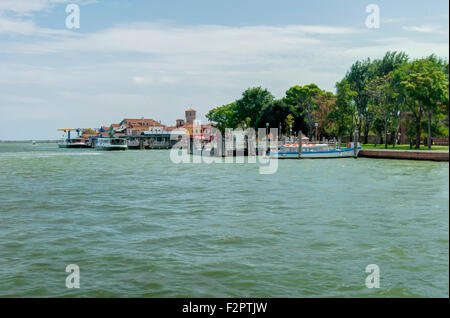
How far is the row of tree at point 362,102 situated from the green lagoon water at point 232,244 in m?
29.1

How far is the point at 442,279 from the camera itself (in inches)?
330

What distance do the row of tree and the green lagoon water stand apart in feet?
95.3

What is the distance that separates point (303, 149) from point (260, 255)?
45.0 meters

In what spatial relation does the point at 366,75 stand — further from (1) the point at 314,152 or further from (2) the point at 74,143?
(2) the point at 74,143

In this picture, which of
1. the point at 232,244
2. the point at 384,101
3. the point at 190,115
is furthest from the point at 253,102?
the point at 232,244

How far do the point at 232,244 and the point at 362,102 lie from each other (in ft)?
212

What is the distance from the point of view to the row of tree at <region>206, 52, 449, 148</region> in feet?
160

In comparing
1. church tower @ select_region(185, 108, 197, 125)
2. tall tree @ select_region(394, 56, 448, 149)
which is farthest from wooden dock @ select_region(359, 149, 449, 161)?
church tower @ select_region(185, 108, 197, 125)

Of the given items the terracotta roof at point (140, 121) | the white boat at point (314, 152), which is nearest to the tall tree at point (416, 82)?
the white boat at point (314, 152)

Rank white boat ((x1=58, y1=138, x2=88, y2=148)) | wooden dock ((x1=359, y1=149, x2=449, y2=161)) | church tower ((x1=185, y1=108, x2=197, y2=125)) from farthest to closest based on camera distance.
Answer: church tower ((x1=185, y1=108, x2=197, y2=125)) → white boat ((x1=58, y1=138, x2=88, y2=148)) → wooden dock ((x1=359, y1=149, x2=449, y2=161))

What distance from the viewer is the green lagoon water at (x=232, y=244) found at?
861cm

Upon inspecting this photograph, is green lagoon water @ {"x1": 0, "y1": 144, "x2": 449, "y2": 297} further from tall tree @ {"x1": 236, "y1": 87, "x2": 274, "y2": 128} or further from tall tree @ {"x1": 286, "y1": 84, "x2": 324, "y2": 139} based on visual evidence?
tall tree @ {"x1": 236, "y1": 87, "x2": 274, "y2": 128}
